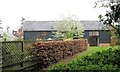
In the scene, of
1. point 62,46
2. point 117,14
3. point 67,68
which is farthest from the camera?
point 62,46

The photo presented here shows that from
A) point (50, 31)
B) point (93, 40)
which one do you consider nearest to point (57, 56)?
point (50, 31)

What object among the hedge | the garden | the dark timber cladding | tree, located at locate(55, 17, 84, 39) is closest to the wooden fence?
the garden

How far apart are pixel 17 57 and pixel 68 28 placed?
29.0 m

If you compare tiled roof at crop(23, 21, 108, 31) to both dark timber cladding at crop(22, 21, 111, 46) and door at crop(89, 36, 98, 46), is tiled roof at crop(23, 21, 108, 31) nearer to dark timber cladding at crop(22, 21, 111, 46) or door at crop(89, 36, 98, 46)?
dark timber cladding at crop(22, 21, 111, 46)

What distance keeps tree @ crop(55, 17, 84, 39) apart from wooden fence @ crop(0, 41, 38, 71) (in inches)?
994

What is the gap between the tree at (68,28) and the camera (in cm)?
4174

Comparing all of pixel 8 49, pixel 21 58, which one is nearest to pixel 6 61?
pixel 8 49

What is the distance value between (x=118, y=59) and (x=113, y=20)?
48.0 inches

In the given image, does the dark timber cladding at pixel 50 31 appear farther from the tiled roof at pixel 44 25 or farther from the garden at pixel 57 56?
the garden at pixel 57 56

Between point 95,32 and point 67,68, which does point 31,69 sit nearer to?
point 67,68

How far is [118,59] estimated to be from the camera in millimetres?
8617

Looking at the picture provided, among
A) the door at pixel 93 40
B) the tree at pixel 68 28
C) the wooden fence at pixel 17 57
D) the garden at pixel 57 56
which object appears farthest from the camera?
the door at pixel 93 40

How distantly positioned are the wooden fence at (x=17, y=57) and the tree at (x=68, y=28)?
25249mm

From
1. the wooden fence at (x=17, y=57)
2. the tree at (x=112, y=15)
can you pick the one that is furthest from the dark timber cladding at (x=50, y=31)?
the tree at (x=112, y=15)
